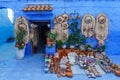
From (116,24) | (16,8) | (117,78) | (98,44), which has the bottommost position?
(117,78)

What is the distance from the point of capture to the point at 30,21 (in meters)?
13.8

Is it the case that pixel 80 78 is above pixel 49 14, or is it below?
below

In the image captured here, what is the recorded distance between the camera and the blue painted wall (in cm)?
1361

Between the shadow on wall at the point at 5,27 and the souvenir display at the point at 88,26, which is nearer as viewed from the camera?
the souvenir display at the point at 88,26

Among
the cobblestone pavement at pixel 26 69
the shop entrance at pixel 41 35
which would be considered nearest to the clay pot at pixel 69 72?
the cobblestone pavement at pixel 26 69

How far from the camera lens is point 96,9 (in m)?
13.8

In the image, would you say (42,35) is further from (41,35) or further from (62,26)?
(62,26)

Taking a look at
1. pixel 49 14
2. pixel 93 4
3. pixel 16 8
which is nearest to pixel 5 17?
pixel 16 8

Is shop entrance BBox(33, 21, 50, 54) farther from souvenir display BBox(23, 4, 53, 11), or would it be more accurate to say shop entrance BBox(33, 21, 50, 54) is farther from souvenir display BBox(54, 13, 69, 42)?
souvenir display BBox(23, 4, 53, 11)

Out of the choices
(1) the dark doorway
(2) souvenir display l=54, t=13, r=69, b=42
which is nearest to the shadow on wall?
(1) the dark doorway

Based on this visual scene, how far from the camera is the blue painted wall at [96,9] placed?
13609 mm

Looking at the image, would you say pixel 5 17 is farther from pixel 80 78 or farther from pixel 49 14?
pixel 80 78

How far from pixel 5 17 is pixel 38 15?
5.36 meters

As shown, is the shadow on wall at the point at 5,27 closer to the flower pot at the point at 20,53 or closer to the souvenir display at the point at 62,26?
the flower pot at the point at 20,53
